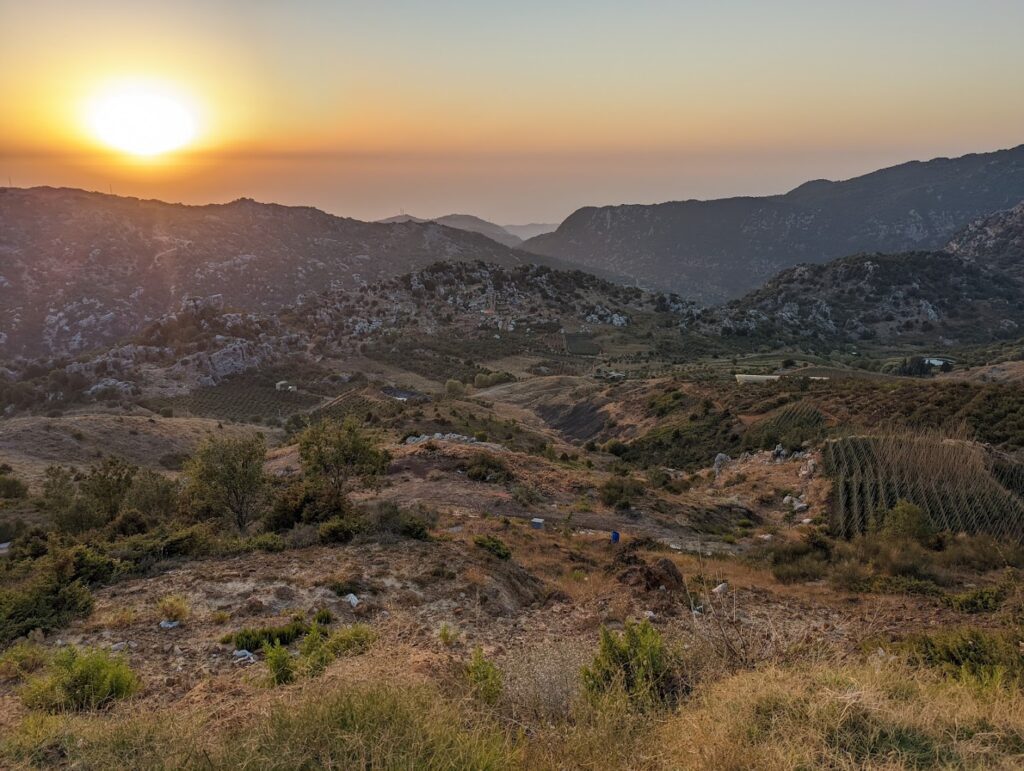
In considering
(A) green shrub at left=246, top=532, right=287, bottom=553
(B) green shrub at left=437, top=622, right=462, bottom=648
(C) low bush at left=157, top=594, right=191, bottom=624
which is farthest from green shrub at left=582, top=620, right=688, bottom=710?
(A) green shrub at left=246, top=532, right=287, bottom=553

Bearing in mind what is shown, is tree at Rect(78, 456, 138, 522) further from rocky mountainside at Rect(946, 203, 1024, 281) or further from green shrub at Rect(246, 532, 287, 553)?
rocky mountainside at Rect(946, 203, 1024, 281)

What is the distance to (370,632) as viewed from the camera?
29.3ft

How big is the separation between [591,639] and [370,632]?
3919mm

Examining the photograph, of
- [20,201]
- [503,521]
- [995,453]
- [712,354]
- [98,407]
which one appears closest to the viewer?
[503,521]

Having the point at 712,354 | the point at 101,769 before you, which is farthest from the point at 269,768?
the point at 712,354

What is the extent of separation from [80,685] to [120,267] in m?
177

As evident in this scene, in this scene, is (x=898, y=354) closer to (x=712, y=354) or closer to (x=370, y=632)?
(x=712, y=354)

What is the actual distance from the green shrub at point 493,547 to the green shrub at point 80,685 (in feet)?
28.8

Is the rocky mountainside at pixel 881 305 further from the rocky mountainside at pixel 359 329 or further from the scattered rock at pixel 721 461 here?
the scattered rock at pixel 721 461

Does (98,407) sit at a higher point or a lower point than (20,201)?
lower

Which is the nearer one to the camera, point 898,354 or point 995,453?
point 995,453

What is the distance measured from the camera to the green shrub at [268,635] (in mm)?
9180

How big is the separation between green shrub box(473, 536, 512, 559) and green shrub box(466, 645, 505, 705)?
25.8ft

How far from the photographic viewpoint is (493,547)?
15.1m
